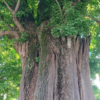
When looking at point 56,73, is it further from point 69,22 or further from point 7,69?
point 7,69

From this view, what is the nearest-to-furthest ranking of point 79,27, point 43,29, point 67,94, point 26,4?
point 67,94, point 79,27, point 43,29, point 26,4

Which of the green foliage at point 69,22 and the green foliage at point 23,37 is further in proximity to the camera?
the green foliage at point 23,37

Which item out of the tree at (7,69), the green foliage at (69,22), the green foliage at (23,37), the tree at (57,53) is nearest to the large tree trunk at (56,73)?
the tree at (57,53)

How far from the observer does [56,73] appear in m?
4.10

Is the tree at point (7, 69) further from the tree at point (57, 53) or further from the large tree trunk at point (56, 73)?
the large tree trunk at point (56, 73)

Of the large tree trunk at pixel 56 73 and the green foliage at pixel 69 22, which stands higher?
the green foliage at pixel 69 22

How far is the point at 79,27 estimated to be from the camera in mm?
4488

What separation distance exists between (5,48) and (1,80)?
1.95 metres

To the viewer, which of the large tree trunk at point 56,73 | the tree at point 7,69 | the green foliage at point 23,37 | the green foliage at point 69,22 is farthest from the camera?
the tree at point 7,69

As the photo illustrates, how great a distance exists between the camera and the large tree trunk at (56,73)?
3709mm

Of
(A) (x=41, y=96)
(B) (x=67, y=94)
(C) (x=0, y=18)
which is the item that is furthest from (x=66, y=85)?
(C) (x=0, y=18)

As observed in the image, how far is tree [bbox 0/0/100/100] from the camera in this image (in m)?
3.82

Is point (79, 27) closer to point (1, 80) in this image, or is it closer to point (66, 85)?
point (66, 85)

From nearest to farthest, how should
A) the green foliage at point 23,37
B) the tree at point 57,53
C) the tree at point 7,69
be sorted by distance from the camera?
the tree at point 57,53, the green foliage at point 23,37, the tree at point 7,69
